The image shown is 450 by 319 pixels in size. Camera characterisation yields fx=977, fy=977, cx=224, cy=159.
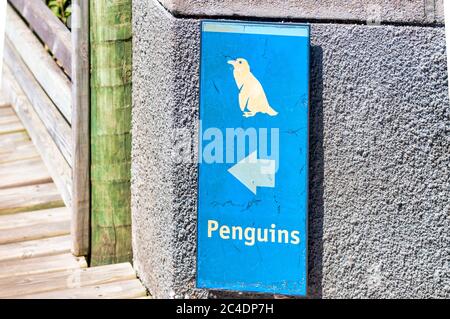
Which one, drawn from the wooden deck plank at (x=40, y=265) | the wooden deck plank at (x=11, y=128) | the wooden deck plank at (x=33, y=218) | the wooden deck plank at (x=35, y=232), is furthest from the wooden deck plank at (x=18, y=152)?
the wooden deck plank at (x=40, y=265)

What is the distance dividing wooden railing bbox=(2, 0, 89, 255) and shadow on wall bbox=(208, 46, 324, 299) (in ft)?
2.75

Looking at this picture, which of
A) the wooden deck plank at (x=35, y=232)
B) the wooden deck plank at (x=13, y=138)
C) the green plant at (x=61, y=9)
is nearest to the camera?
the wooden deck plank at (x=35, y=232)

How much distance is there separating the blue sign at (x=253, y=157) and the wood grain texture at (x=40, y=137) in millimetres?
1100

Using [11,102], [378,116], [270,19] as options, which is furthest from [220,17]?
[11,102]

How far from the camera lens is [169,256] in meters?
3.42

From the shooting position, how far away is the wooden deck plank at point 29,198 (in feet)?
14.4

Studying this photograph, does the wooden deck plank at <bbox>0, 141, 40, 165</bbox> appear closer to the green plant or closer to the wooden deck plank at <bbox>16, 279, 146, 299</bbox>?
the green plant

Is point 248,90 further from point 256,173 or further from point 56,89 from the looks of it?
point 56,89

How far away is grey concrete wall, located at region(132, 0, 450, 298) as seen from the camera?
336cm

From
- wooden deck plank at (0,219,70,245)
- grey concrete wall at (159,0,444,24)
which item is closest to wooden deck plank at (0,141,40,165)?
wooden deck plank at (0,219,70,245)

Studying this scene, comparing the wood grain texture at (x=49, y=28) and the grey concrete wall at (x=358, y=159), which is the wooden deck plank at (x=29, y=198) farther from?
the grey concrete wall at (x=358, y=159)

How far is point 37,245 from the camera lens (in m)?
4.13
